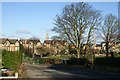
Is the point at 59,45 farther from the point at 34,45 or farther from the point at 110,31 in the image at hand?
the point at 34,45

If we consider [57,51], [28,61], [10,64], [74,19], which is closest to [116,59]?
[10,64]

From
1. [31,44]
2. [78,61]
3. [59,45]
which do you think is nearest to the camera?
[78,61]

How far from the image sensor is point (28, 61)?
86.4 m

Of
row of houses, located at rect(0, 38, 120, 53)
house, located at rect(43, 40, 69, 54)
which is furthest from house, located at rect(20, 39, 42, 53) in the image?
house, located at rect(43, 40, 69, 54)

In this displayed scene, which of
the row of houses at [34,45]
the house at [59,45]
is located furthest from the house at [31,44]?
the house at [59,45]

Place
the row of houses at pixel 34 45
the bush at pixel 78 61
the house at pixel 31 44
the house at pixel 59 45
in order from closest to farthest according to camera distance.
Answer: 1. the bush at pixel 78 61
2. the house at pixel 59 45
3. the row of houses at pixel 34 45
4. the house at pixel 31 44

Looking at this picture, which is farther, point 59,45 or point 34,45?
point 34,45

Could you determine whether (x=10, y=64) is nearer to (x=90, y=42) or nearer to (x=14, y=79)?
→ (x=14, y=79)

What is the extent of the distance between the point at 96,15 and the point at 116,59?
20165 mm

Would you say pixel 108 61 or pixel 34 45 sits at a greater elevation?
pixel 34 45

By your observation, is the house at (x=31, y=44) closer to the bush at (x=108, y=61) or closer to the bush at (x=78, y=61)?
the bush at (x=78, y=61)

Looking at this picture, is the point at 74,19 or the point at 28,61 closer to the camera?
the point at 74,19

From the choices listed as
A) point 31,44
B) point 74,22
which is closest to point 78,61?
point 74,22

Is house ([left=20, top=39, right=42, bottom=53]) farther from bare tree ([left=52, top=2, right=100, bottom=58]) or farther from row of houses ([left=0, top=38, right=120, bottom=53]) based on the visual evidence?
bare tree ([left=52, top=2, right=100, bottom=58])
